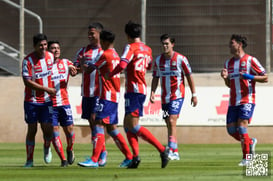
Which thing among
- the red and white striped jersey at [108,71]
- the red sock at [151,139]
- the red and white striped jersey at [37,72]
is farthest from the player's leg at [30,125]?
the red sock at [151,139]

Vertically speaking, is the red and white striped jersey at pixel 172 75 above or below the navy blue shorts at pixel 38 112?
above

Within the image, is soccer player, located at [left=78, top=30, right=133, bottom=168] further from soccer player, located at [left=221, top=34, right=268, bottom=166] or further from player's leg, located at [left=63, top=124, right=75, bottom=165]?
soccer player, located at [left=221, top=34, right=268, bottom=166]

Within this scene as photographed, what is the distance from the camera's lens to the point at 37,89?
1341cm

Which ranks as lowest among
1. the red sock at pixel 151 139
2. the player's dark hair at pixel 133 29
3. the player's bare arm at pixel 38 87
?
the red sock at pixel 151 139

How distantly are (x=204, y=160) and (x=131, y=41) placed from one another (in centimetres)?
319

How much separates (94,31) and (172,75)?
111 inches

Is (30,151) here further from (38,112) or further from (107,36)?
(107,36)

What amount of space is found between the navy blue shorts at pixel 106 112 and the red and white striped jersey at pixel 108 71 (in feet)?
0.21

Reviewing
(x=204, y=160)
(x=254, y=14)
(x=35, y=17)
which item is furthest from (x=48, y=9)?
(x=204, y=160)

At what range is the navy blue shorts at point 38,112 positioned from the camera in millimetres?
13695

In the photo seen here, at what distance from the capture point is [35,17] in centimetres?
2250

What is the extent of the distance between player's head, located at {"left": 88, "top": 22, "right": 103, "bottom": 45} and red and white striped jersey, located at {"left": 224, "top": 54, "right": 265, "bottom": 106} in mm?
2203

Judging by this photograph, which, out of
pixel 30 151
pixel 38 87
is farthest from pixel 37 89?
pixel 30 151

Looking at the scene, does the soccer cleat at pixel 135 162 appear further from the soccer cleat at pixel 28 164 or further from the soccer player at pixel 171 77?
the soccer player at pixel 171 77
